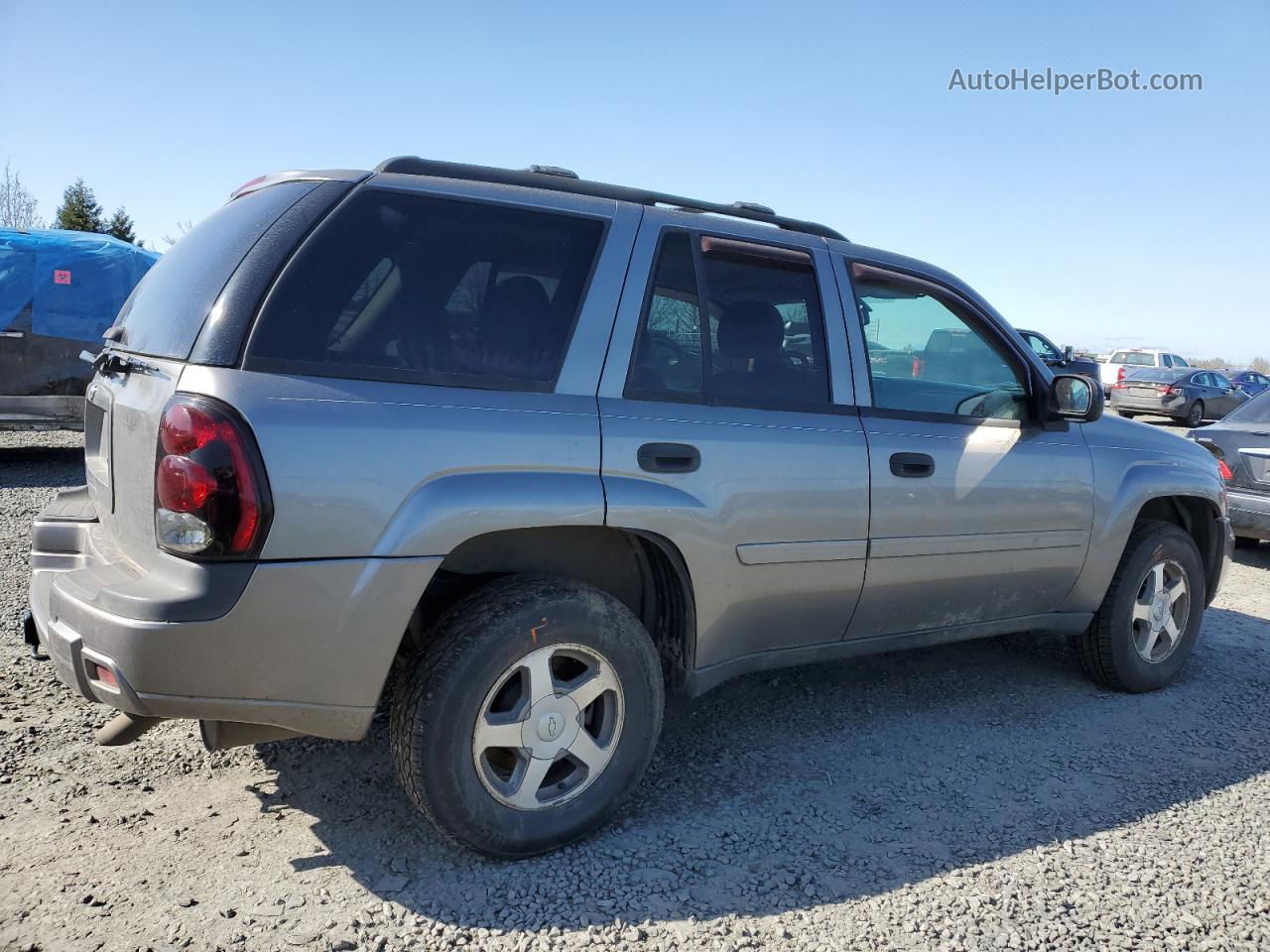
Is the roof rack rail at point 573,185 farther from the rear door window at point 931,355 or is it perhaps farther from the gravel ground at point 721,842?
the gravel ground at point 721,842

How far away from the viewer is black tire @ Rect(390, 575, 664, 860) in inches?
99.2

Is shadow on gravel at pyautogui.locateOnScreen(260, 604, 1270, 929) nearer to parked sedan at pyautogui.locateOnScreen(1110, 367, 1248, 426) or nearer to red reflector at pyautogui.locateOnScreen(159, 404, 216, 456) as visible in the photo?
red reflector at pyautogui.locateOnScreen(159, 404, 216, 456)

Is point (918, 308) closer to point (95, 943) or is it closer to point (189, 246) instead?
point (189, 246)

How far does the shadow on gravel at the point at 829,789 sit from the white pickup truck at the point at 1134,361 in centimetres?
2610

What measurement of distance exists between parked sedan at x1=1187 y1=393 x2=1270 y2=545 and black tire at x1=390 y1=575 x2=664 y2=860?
611 centimetres

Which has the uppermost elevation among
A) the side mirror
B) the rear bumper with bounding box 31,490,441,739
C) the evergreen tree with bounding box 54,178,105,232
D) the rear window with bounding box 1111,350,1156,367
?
the evergreen tree with bounding box 54,178,105,232

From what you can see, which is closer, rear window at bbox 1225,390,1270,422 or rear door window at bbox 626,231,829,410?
rear door window at bbox 626,231,829,410

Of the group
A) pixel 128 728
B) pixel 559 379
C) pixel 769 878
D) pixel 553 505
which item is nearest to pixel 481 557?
pixel 553 505

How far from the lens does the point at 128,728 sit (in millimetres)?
2547

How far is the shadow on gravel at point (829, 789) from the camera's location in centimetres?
262

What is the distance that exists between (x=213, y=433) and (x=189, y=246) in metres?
0.94

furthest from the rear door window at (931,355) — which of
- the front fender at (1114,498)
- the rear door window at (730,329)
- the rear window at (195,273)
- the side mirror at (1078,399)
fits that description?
the rear window at (195,273)

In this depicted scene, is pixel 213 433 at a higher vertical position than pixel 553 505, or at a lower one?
higher

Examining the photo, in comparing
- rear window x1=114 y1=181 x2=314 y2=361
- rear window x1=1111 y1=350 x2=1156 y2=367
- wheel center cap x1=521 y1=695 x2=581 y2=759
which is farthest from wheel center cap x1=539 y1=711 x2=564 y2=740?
rear window x1=1111 y1=350 x2=1156 y2=367
